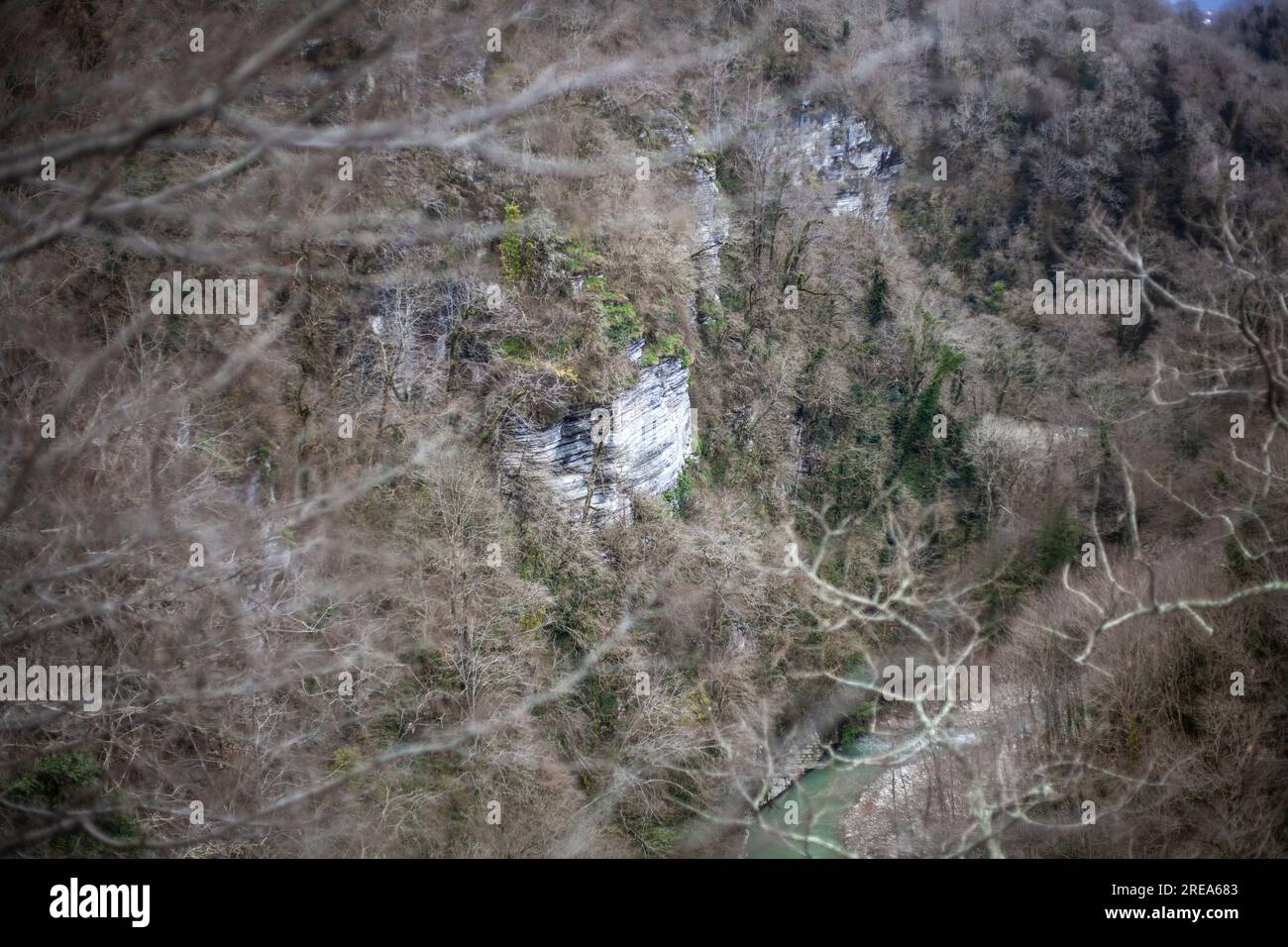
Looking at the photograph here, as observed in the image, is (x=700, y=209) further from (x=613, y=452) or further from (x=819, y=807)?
(x=819, y=807)

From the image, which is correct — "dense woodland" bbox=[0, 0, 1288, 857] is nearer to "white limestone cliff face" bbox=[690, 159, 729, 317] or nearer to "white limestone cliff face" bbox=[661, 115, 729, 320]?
"white limestone cliff face" bbox=[661, 115, 729, 320]

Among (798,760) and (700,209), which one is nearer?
(798,760)

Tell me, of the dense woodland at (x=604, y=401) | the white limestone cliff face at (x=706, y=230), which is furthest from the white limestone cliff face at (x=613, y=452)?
the white limestone cliff face at (x=706, y=230)

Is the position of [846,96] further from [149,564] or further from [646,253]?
[149,564]

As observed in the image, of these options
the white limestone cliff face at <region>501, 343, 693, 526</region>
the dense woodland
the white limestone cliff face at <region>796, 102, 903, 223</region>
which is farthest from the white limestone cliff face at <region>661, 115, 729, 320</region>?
the white limestone cliff face at <region>796, 102, 903, 223</region>

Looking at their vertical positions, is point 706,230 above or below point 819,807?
above

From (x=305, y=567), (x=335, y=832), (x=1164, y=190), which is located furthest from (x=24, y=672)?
(x=1164, y=190)

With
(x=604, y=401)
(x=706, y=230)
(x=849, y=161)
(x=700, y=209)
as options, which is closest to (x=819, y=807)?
(x=604, y=401)
